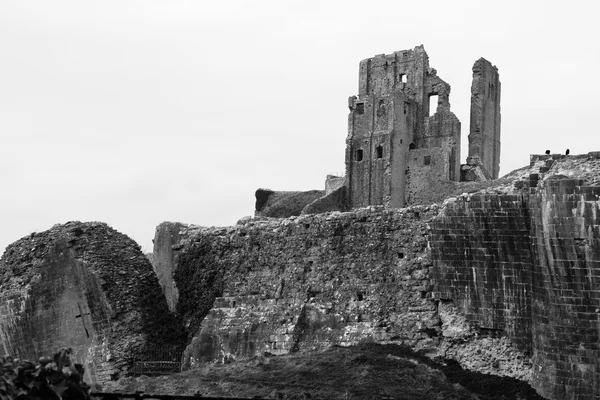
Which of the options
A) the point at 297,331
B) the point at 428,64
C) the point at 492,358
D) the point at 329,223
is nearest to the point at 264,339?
the point at 297,331

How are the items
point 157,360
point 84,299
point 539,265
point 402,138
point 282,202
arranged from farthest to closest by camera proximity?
point 282,202 → point 402,138 → point 84,299 → point 157,360 → point 539,265

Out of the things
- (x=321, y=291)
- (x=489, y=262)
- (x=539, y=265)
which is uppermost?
(x=489, y=262)

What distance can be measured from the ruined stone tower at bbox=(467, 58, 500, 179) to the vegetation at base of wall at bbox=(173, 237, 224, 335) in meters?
32.9

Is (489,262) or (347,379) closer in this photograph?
(347,379)

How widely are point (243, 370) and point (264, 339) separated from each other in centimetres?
312

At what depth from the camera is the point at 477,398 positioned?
67.2ft

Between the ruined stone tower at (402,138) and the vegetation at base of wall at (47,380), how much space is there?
47.1m

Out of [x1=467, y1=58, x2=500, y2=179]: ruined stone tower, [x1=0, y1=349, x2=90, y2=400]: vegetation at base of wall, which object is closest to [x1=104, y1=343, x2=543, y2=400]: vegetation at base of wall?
[x1=0, y1=349, x2=90, y2=400]: vegetation at base of wall

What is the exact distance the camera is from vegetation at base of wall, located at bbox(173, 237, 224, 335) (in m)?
27.9

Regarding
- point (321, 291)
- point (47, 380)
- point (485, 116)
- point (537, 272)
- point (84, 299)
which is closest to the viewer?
point (47, 380)

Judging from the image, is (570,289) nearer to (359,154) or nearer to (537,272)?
(537,272)

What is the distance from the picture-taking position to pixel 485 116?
206ft

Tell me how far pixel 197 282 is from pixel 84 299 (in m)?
2.69

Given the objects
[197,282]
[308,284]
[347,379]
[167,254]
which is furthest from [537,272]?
[167,254]
